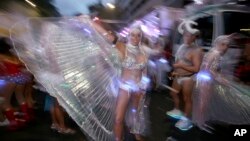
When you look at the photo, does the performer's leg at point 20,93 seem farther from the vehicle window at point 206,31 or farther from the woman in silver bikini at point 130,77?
the vehicle window at point 206,31

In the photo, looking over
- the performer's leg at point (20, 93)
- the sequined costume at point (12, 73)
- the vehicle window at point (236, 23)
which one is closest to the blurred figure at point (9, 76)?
the sequined costume at point (12, 73)

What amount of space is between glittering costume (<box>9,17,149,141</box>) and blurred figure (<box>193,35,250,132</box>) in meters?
1.32

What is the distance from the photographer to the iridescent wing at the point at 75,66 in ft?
10.7

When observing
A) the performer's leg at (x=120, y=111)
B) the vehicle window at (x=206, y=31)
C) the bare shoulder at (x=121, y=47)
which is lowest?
the performer's leg at (x=120, y=111)

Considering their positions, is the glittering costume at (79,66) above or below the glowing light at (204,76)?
above

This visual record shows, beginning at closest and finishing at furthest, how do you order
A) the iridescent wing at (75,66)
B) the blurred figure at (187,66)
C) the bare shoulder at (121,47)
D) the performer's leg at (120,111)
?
the iridescent wing at (75,66), the performer's leg at (120,111), the bare shoulder at (121,47), the blurred figure at (187,66)

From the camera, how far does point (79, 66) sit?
3564 mm

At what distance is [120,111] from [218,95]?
184 cm

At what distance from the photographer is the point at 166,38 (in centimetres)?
859

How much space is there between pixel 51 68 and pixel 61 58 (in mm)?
146

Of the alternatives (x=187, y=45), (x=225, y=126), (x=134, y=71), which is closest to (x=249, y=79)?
(x=225, y=126)

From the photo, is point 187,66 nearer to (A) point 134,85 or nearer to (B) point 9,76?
(A) point 134,85

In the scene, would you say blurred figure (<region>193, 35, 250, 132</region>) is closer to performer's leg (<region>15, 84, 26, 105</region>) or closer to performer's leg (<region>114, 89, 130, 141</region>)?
performer's leg (<region>114, 89, 130, 141</region>)

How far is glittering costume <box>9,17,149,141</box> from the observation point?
3.26 metres
